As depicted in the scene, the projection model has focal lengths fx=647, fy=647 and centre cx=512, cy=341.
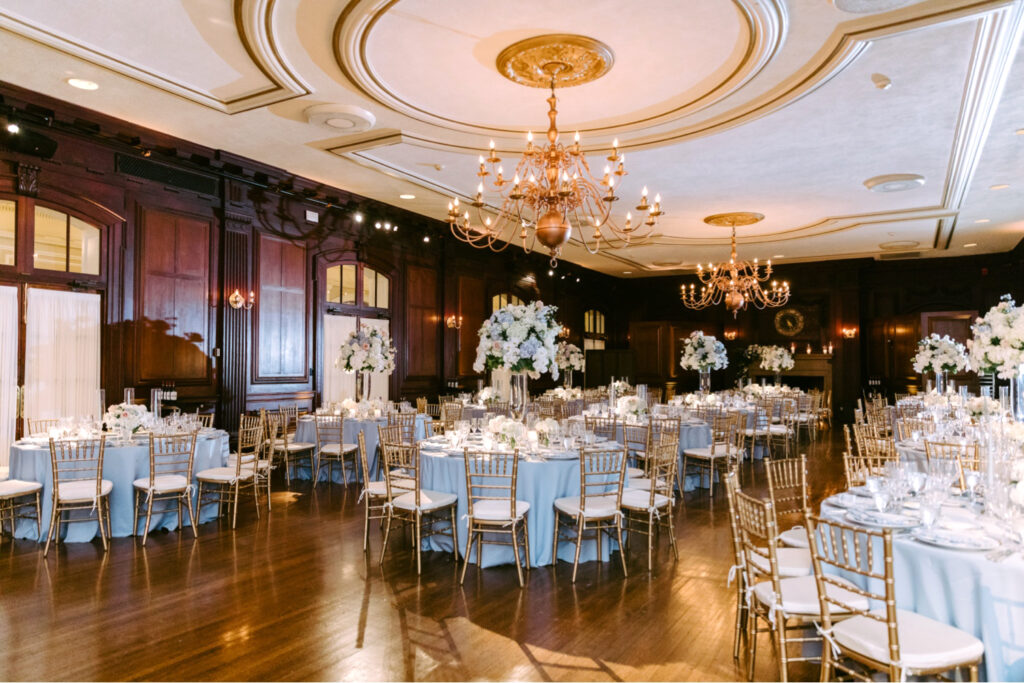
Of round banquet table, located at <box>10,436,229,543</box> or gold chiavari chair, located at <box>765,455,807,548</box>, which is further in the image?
round banquet table, located at <box>10,436,229,543</box>

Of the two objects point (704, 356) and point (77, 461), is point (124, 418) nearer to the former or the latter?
point (77, 461)

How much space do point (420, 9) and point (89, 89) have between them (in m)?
3.92

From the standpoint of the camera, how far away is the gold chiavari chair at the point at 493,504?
482cm

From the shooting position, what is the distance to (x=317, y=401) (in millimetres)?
10117

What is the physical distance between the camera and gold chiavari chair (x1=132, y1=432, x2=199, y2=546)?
19.2 ft

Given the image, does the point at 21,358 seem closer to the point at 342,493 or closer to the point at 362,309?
the point at 342,493

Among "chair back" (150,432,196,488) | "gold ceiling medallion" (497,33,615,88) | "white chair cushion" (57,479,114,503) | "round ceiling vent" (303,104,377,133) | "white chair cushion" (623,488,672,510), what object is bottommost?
"white chair cushion" (623,488,672,510)

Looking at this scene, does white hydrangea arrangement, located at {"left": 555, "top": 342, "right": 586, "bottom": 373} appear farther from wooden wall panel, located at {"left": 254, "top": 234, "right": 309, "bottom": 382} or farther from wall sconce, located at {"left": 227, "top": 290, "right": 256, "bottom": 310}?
wall sconce, located at {"left": 227, "top": 290, "right": 256, "bottom": 310}

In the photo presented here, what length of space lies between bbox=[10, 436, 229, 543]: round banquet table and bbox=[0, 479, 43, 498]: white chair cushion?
0.10 metres

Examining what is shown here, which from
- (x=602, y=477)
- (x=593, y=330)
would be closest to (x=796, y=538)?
(x=602, y=477)

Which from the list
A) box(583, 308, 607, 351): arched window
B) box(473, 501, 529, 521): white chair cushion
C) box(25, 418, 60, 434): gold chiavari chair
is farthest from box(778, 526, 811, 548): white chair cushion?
box(583, 308, 607, 351): arched window

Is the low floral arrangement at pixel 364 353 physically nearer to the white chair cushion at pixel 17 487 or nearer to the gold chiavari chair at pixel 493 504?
the white chair cushion at pixel 17 487

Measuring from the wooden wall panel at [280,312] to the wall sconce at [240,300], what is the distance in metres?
0.11

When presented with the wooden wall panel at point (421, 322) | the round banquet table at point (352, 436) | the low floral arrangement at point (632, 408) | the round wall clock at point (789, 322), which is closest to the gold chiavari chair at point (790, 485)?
the low floral arrangement at point (632, 408)
